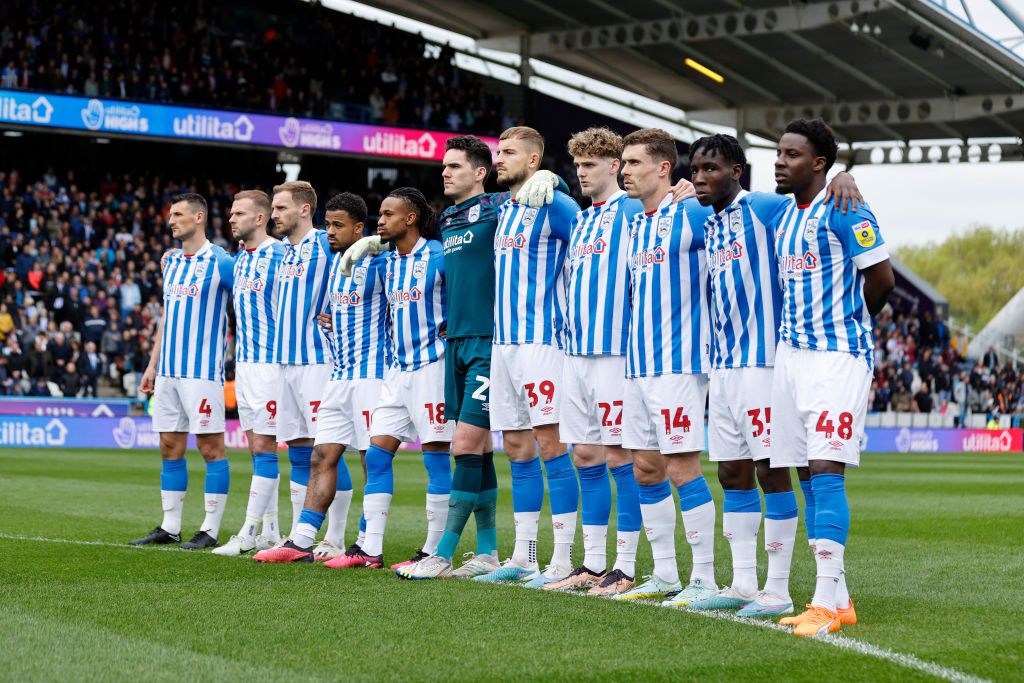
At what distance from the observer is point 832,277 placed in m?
5.98

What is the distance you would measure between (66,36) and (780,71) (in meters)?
18.4

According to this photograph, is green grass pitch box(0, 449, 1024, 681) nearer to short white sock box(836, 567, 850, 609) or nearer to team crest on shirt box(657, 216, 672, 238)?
short white sock box(836, 567, 850, 609)

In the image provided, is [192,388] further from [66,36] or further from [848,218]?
[66,36]

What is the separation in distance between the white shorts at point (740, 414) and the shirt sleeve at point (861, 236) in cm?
76

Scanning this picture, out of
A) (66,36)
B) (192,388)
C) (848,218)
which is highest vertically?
(66,36)

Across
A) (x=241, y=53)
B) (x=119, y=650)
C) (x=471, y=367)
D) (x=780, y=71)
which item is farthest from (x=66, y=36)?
(x=119, y=650)

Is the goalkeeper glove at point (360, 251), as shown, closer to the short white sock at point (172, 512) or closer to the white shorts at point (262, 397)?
the white shorts at point (262, 397)

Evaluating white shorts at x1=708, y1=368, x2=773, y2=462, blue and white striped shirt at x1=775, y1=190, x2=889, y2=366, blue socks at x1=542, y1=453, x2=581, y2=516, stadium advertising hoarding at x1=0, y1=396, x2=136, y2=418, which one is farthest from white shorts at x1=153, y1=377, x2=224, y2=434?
stadium advertising hoarding at x1=0, y1=396, x2=136, y2=418

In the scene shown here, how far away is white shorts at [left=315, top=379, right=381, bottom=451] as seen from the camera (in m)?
8.37

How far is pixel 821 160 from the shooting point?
620 centimetres

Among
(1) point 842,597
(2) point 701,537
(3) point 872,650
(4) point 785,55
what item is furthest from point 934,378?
(3) point 872,650

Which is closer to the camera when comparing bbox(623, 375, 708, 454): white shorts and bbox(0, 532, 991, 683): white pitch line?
bbox(0, 532, 991, 683): white pitch line

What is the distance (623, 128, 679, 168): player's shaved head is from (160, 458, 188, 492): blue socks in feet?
14.1

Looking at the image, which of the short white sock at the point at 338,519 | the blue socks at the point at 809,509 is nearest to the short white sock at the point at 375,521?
the short white sock at the point at 338,519
